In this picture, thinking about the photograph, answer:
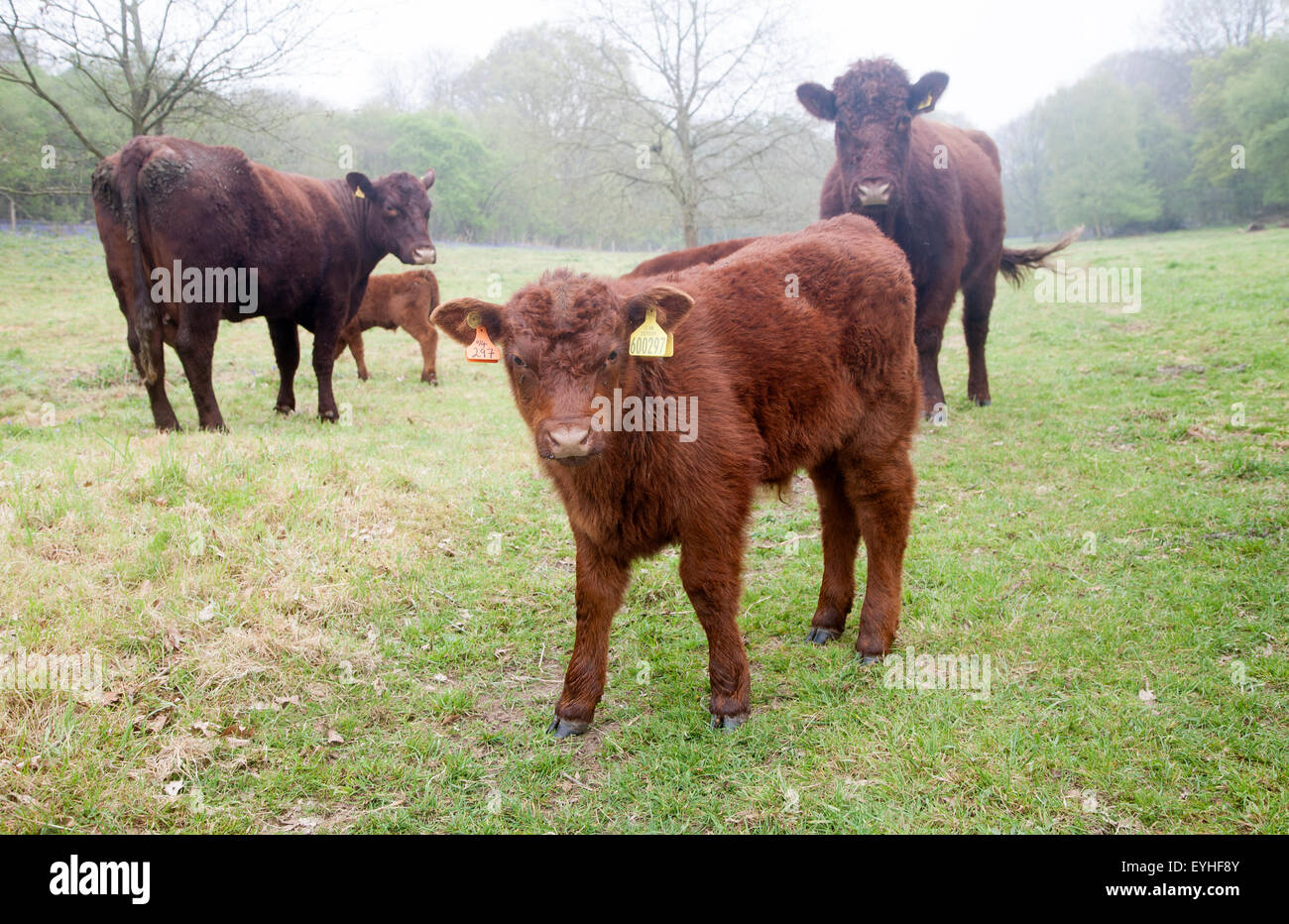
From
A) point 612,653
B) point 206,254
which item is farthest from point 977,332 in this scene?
point 206,254

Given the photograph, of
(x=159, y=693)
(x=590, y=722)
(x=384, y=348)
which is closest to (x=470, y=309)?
(x=590, y=722)

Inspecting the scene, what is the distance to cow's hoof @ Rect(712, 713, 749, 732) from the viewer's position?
12.2ft

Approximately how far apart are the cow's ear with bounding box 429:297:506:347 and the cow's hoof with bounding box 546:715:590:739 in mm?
1804

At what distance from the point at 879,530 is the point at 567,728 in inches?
76.7

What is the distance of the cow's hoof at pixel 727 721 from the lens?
12.2 ft

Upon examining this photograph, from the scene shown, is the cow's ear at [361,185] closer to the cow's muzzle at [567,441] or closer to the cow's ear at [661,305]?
the cow's ear at [661,305]

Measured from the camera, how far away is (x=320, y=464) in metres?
6.48

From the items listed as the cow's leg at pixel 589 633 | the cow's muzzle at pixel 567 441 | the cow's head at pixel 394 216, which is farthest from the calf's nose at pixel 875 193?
the cow's head at pixel 394 216

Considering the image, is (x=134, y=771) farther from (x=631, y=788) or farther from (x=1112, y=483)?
(x=1112, y=483)

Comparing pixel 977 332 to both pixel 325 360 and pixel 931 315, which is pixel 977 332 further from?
pixel 325 360

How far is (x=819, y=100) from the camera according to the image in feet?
26.9

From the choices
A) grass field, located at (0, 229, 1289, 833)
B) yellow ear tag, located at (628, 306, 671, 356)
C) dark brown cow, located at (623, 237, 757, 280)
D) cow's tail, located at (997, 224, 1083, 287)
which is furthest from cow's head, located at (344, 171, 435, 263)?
yellow ear tag, located at (628, 306, 671, 356)

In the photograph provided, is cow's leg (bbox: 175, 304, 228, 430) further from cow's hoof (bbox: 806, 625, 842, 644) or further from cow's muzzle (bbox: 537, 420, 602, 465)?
cow's hoof (bbox: 806, 625, 842, 644)

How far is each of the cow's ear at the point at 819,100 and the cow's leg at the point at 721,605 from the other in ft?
19.9
